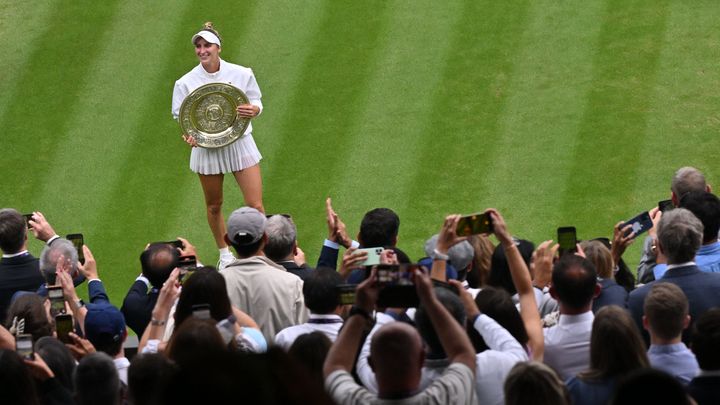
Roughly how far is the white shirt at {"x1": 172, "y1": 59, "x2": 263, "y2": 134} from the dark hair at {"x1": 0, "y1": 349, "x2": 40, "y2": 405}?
603 cm

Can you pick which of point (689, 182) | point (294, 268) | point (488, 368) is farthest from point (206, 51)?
point (488, 368)

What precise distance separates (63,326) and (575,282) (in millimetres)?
2507

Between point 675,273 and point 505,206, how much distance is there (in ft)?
17.8

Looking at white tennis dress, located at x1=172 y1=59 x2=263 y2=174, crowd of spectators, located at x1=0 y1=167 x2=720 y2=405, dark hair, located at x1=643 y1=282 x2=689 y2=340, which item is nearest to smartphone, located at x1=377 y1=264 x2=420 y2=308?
crowd of spectators, located at x1=0 y1=167 x2=720 y2=405

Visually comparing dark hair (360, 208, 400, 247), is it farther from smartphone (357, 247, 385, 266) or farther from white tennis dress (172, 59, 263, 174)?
white tennis dress (172, 59, 263, 174)

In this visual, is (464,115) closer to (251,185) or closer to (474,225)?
(251,185)

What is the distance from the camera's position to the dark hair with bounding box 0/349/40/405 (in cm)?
523

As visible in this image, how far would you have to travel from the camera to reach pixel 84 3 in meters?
15.4

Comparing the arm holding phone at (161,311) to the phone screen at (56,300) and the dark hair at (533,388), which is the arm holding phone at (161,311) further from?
the dark hair at (533,388)

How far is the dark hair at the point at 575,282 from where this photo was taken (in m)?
6.23

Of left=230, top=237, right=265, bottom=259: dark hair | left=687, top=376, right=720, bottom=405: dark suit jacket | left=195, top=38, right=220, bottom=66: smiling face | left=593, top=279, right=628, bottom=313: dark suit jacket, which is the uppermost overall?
left=195, top=38, right=220, bottom=66: smiling face

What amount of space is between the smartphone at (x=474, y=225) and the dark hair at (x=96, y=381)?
1.85m

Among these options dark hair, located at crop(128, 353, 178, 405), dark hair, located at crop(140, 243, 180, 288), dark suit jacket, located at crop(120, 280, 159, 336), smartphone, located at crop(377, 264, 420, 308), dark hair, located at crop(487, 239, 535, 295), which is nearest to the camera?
dark hair, located at crop(128, 353, 178, 405)

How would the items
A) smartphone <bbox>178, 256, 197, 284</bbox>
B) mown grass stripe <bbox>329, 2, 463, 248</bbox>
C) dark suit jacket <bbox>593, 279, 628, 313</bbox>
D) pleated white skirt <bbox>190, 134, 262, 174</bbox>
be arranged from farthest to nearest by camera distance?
mown grass stripe <bbox>329, 2, 463, 248</bbox>
pleated white skirt <bbox>190, 134, 262, 174</bbox>
smartphone <bbox>178, 256, 197, 284</bbox>
dark suit jacket <bbox>593, 279, 628, 313</bbox>
